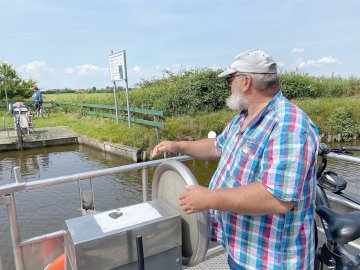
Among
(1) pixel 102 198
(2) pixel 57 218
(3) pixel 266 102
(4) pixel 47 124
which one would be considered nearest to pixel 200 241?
(3) pixel 266 102

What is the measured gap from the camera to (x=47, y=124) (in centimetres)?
1717

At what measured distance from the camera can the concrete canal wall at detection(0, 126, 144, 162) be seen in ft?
35.2

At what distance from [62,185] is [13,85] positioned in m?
27.8

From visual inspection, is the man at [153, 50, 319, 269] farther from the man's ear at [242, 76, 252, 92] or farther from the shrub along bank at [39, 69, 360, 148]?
the shrub along bank at [39, 69, 360, 148]

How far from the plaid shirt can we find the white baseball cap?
0.14m

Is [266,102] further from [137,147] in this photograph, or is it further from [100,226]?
[137,147]

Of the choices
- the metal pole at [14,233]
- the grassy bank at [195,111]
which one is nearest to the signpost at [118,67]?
the grassy bank at [195,111]

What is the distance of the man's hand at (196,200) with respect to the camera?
1.34 m

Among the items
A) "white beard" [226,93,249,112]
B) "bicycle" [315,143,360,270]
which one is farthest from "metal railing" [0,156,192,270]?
"bicycle" [315,143,360,270]

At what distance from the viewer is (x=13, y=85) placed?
1247 inches

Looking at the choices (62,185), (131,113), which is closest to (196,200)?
(62,185)

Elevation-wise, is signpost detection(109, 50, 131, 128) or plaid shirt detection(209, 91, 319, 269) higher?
signpost detection(109, 50, 131, 128)

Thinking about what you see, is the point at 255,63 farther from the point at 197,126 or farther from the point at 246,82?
the point at 197,126

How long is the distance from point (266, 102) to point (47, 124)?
17230mm
